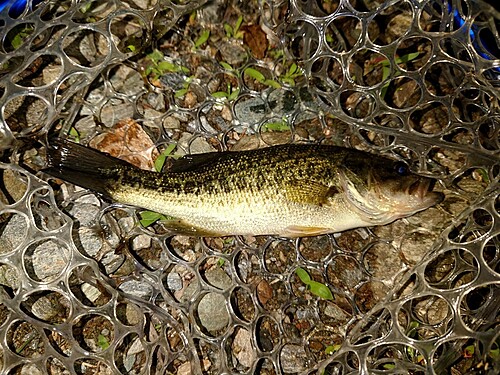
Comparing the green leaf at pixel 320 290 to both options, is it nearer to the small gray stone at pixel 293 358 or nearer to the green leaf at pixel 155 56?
the small gray stone at pixel 293 358

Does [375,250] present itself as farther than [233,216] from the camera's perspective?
Yes

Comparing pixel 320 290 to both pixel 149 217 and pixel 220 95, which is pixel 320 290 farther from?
pixel 220 95

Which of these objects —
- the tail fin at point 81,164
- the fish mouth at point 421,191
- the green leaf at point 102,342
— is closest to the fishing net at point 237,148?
the green leaf at point 102,342

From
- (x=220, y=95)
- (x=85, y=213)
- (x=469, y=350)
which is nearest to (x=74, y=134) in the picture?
(x=85, y=213)

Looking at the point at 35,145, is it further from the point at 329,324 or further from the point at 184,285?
the point at 329,324

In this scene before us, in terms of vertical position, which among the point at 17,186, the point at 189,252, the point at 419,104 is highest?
the point at 419,104

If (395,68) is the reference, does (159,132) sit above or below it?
below

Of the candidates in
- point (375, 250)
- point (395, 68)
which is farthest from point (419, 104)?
point (375, 250)
